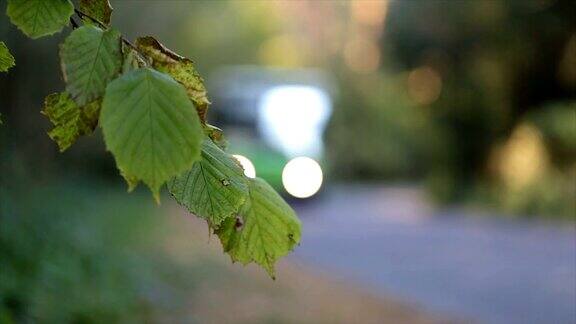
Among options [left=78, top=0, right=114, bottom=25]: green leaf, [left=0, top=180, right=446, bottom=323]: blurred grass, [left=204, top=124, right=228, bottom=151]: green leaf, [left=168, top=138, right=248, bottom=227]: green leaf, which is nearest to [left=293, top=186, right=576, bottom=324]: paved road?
[left=0, top=180, right=446, bottom=323]: blurred grass

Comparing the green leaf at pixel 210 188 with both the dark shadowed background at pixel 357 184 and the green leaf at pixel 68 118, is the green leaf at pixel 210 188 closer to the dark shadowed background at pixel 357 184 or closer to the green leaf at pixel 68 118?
the green leaf at pixel 68 118

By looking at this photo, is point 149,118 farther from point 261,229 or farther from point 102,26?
point 261,229

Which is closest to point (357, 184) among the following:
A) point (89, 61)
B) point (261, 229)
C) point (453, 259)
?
point (453, 259)

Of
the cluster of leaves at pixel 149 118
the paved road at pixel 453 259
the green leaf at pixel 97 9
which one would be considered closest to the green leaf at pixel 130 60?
the cluster of leaves at pixel 149 118

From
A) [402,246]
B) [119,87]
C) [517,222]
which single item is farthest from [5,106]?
[119,87]

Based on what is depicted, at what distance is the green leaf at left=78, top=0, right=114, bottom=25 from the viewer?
139cm

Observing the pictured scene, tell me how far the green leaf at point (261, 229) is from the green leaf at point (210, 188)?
16 cm

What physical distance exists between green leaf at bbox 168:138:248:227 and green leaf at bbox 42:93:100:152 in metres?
0.17

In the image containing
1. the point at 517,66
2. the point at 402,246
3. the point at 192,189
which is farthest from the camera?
the point at 517,66

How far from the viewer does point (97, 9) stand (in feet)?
4.59

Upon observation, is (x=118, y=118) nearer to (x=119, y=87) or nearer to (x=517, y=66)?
(x=119, y=87)

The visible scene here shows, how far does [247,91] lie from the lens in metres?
19.3

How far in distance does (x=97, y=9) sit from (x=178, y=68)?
0.17 m

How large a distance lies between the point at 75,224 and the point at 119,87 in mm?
8425
